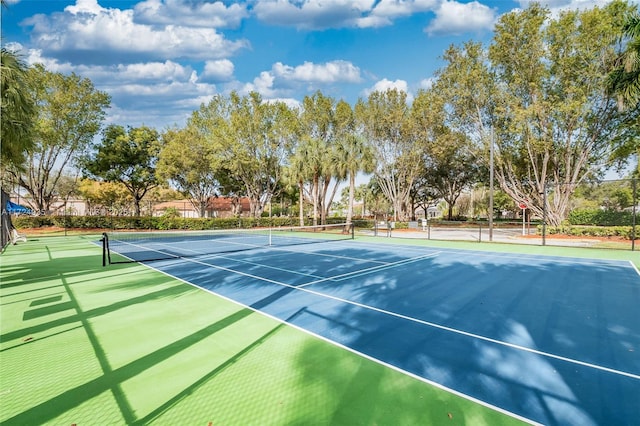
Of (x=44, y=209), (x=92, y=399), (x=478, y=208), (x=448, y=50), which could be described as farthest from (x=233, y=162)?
(x=478, y=208)

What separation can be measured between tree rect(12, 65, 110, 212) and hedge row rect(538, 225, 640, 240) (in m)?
41.7

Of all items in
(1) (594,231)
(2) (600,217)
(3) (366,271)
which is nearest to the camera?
(3) (366,271)

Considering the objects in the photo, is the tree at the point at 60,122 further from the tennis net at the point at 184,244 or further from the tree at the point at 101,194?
the tennis net at the point at 184,244

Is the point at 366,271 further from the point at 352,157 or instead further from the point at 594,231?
the point at 594,231

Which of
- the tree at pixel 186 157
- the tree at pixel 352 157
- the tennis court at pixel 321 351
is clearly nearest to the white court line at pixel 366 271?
the tennis court at pixel 321 351

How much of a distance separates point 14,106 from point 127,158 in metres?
32.5

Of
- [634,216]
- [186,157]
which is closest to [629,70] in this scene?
[634,216]

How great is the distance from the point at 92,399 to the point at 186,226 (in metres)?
31.7

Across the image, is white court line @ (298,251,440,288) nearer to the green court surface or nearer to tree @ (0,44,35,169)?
the green court surface

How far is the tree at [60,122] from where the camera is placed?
29281 mm

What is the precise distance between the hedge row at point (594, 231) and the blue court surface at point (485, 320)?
12.1 m

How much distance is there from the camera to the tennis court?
3049 millimetres

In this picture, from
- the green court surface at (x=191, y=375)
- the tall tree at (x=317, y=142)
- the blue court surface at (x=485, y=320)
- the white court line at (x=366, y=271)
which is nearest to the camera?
the green court surface at (x=191, y=375)

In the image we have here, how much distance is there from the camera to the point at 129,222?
30.8 meters
